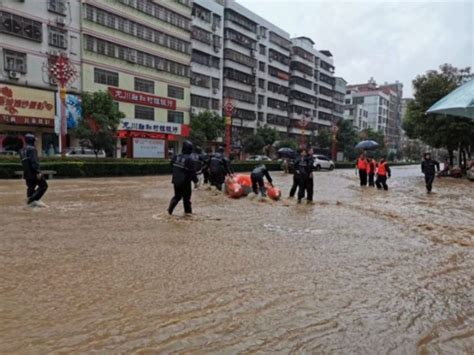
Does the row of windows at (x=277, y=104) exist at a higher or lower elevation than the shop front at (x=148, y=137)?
higher

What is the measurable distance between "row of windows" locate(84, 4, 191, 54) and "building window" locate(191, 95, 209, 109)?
506 centimetres

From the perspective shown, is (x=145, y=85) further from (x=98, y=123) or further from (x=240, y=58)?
(x=240, y=58)

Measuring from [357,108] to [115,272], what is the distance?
105 m

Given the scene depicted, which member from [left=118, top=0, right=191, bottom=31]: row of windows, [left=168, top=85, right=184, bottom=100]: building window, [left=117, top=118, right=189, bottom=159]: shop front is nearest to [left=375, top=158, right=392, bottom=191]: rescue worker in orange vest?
[left=117, top=118, right=189, bottom=159]: shop front

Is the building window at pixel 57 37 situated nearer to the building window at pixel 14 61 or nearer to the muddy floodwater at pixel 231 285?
the building window at pixel 14 61

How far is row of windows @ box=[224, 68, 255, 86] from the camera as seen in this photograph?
56.2 meters

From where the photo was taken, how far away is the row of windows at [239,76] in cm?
5622

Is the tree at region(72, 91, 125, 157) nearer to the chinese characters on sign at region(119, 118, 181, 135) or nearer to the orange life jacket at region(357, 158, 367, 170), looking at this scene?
the chinese characters on sign at region(119, 118, 181, 135)

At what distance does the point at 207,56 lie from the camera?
52406 millimetres

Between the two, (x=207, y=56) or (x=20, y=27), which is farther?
(x=207, y=56)

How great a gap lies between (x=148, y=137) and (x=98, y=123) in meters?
11.3

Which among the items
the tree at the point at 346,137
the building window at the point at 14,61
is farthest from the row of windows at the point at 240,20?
the building window at the point at 14,61

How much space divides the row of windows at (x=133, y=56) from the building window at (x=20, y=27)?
434cm

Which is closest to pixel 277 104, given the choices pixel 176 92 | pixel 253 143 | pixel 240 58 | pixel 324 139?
pixel 324 139
